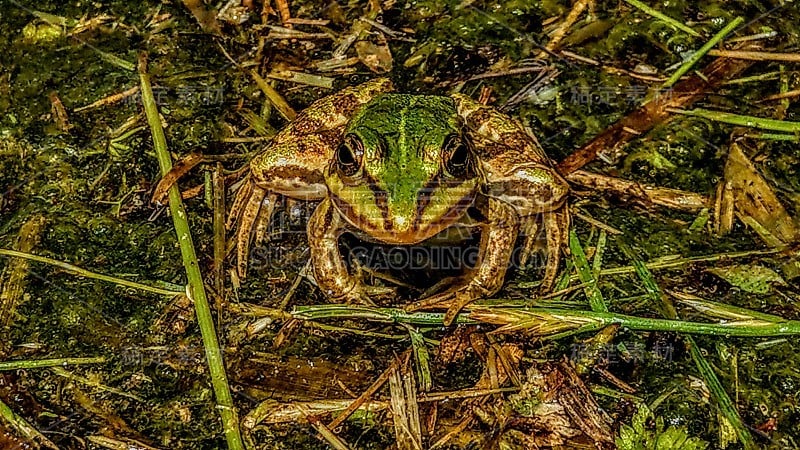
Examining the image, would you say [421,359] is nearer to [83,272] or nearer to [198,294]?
[198,294]

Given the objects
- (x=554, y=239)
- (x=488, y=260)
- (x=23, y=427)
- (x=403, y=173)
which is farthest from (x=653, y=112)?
(x=23, y=427)

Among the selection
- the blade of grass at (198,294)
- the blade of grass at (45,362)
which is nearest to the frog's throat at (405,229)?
the blade of grass at (198,294)

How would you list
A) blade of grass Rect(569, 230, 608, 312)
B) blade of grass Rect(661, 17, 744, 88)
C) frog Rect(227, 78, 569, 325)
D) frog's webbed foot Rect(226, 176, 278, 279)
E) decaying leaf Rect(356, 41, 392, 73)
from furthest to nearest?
decaying leaf Rect(356, 41, 392, 73) → blade of grass Rect(661, 17, 744, 88) → frog's webbed foot Rect(226, 176, 278, 279) → blade of grass Rect(569, 230, 608, 312) → frog Rect(227, 78, 569, 325)

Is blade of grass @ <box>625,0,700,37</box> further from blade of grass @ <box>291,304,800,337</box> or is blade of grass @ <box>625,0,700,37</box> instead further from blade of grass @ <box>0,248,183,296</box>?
blade of grass @ <box>0,248,183,296</box>

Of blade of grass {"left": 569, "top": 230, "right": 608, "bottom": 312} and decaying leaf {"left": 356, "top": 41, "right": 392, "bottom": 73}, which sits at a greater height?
decaying leaf {"left": 356, "top": 41, "right": 392, "bottom": 73}

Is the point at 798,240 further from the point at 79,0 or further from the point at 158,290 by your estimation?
the point at 79,0

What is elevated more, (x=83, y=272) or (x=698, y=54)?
(x=698, y=54)

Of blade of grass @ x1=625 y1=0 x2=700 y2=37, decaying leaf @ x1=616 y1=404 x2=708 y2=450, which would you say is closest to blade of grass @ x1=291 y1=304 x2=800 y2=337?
decaying leaf @ x1=616 y1=404 x2=708 y2=450

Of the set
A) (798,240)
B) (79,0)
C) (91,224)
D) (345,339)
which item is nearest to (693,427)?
(798,240)
